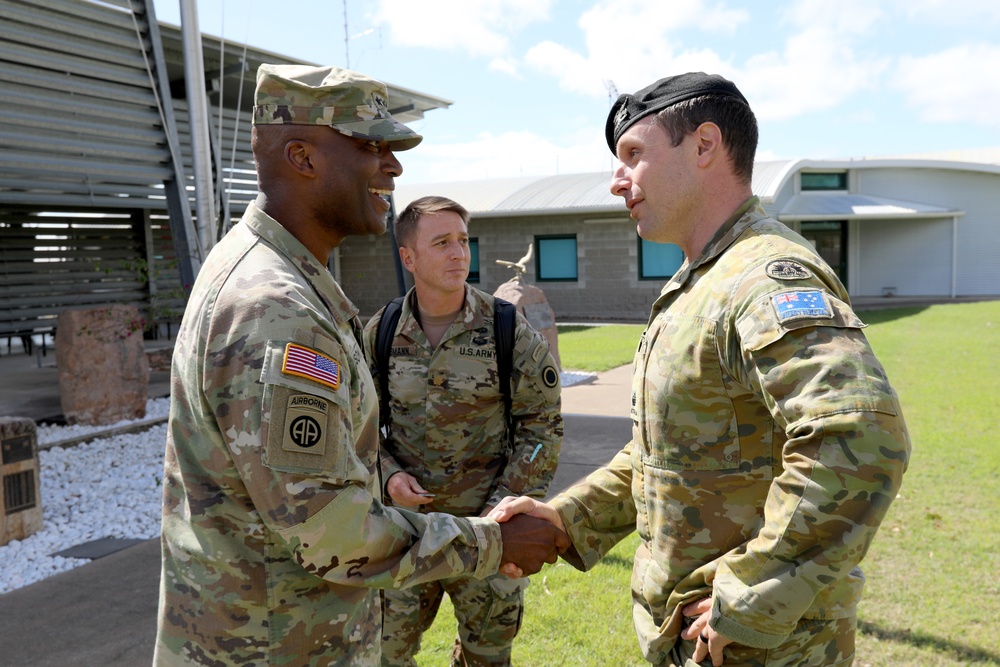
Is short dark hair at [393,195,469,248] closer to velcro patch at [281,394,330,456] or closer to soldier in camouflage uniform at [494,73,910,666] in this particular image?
soldier in camouflage uniform at [494,73,910,666]

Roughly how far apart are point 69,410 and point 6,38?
13.2 feet

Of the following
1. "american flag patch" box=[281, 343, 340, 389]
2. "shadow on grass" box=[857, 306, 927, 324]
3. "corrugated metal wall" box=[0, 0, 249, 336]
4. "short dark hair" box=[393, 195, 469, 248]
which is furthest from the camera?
"shadow on grass" box=[857, 306, 927, 324]

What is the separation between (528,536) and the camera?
255cm

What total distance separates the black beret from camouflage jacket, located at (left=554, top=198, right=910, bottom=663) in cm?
34

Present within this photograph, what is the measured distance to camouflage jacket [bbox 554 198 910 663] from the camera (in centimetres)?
163

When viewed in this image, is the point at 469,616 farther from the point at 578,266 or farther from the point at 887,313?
the point at 887,313

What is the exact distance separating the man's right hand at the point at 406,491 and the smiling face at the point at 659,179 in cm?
153

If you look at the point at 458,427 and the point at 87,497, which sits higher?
the point at 458,427

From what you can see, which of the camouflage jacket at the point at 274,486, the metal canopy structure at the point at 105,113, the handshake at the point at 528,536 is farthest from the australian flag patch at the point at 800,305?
the metal canopy structure at the point at 105,113

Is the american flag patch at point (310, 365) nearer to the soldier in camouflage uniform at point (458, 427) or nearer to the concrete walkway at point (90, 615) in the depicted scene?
the soldier in camouflage uniform at point (458, 427)

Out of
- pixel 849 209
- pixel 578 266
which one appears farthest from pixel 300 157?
pixel 849 209

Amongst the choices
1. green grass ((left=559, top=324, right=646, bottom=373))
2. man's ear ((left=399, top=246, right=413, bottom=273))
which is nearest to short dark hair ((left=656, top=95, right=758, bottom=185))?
man's ear ((left=399, top=246, right=413, bottom=273))

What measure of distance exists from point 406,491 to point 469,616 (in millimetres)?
566

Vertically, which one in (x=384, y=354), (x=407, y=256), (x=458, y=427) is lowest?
(x=458, y=427)
